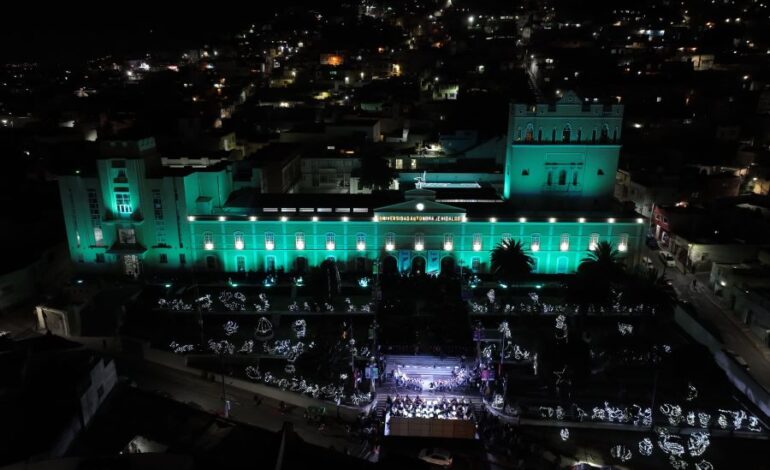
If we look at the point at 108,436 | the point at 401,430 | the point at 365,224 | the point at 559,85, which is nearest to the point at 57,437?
the point at 108,436

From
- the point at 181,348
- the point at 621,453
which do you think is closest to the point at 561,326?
the point at 621,453

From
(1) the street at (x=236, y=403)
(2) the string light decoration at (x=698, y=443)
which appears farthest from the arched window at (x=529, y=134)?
(1) the street at (x=236, y=403)

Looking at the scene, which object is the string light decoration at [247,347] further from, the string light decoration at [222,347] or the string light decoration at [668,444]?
the string light decoration at [668,444]

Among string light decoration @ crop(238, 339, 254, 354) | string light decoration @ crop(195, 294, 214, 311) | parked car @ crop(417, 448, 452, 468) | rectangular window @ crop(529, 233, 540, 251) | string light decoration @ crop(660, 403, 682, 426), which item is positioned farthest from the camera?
rectangular window @ crop(529, 233, 540, 251)

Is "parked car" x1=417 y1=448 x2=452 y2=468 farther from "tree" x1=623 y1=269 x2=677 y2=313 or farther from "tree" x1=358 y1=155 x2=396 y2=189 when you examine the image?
"tree" x1=358 y1=155 x2=396 y2=189

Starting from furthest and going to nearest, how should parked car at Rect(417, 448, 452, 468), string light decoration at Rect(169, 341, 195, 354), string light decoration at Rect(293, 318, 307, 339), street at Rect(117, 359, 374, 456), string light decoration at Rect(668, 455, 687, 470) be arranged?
string light decoration at Rect(293, 318, 307, 339) < string light decoration at Rect(169, 341, 195, 354) < street at Rect(117, 359, 374, 456) < string light decoration at Rect(668, 455, 687, 470) < parked car at Rect(417, 448, 452, 468)

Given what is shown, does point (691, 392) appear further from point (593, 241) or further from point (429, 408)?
point (593, 241)

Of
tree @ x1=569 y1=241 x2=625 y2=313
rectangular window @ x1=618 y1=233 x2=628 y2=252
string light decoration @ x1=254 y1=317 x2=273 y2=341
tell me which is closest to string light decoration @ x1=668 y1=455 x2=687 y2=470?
tree @ x1=569 y1=241 x2=625 y2=313
